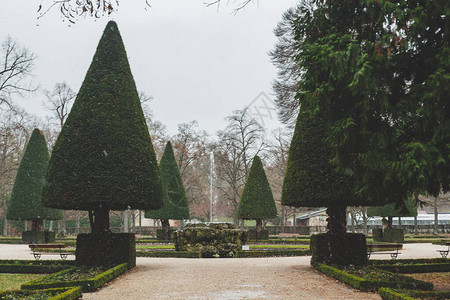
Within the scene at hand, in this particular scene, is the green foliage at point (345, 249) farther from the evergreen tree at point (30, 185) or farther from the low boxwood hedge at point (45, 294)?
the evergreen tree at point (30, 185)

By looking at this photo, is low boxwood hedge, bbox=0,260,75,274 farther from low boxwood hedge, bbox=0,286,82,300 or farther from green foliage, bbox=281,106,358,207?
green foliage, bbox=281,106,358,207

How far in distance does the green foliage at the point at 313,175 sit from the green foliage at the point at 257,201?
14.8 m

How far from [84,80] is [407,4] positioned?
920 cm

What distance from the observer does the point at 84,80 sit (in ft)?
42.0

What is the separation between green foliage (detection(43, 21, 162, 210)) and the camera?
11656mm

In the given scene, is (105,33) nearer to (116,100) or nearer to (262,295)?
(116,100)

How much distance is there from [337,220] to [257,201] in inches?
612

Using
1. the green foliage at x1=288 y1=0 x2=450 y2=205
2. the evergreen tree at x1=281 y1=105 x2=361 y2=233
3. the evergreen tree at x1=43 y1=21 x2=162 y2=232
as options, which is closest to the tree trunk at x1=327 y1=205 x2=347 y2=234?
the evergreen tree at x1=281 y1=105 x2=361 y2=233

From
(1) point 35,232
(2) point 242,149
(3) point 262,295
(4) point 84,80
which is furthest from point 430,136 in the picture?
(2) point 242,149

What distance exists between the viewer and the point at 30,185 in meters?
26.2

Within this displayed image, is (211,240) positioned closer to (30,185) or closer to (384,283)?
(384,283)

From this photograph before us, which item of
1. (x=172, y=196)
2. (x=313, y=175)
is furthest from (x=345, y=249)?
(x=172, y=196)

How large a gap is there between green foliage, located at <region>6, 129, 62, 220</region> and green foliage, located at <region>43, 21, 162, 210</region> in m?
15.5

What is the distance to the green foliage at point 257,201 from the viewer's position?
27547 millimetres
